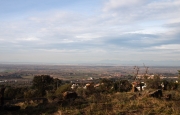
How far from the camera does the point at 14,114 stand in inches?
433

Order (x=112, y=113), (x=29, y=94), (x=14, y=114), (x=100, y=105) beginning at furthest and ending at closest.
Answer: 1. (x=29, y=94)
2. (x=100, y=105)
3. (x=14, y=114)
4. (x=112, y=113)

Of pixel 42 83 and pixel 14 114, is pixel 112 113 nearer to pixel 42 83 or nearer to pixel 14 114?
pixel 14 114

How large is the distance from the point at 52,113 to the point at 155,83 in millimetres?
19138

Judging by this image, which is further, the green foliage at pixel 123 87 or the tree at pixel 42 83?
the tree at pixel 42 83

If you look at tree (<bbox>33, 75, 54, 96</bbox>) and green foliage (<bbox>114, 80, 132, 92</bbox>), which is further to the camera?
tree (<bbox>33, 75, 54, 96</bbox>)

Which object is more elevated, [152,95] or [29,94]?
[152,95]

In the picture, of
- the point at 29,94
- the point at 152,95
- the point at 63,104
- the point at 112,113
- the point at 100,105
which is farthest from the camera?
the point at 29,94

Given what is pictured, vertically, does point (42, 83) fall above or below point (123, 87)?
below

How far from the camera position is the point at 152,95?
47.0 ft

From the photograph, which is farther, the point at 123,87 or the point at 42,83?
the point at 42,83

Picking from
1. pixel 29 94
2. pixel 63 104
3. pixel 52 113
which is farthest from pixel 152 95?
pixel 29 94

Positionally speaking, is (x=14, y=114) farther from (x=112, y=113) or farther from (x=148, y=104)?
(x=148, y=104)

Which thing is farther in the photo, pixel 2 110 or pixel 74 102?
pixel 74 102

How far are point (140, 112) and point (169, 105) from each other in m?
2.02
